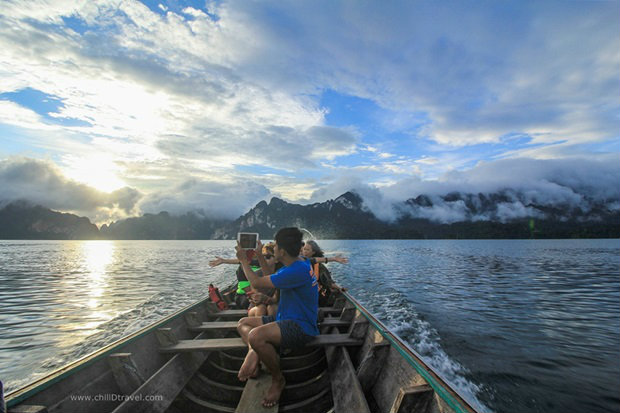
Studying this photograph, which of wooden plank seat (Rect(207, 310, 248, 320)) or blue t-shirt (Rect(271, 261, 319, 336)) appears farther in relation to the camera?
wooden plank seat (Rect(207, 310, 248, 320))

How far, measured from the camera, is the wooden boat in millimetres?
3426

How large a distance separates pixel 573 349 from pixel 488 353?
3051mm

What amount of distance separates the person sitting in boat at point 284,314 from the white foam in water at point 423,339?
1977mm

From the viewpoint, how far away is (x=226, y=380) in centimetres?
543

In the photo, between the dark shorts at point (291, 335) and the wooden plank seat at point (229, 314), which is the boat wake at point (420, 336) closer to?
the dark shorts at point (291, 335)

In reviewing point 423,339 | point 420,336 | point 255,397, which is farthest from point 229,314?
point 420,336

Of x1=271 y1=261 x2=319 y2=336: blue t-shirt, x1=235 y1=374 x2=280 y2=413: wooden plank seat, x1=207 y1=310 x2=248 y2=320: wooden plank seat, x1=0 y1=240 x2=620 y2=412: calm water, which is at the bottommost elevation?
x1=0 y1=240 x2=620 y2=412: calm water

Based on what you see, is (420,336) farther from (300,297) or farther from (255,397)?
(255,397)

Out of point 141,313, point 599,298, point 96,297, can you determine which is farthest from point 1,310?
point 599,298

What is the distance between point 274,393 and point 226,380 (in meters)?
1.71

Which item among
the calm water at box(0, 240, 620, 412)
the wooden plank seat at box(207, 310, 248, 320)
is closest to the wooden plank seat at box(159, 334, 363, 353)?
the calm water at box(0, 240, 620, 412)

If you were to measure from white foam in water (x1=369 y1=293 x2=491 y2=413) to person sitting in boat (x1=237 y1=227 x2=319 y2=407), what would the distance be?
1.98 meters

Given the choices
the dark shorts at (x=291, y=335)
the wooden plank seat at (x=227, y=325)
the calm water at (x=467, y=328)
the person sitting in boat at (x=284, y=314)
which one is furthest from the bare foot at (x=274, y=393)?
the calm water at (x=467, y=328)

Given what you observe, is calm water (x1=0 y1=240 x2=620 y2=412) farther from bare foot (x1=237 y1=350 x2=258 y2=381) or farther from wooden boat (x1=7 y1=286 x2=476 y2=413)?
bare foot (x1=237 y1=350 x2=258 y2=381)
